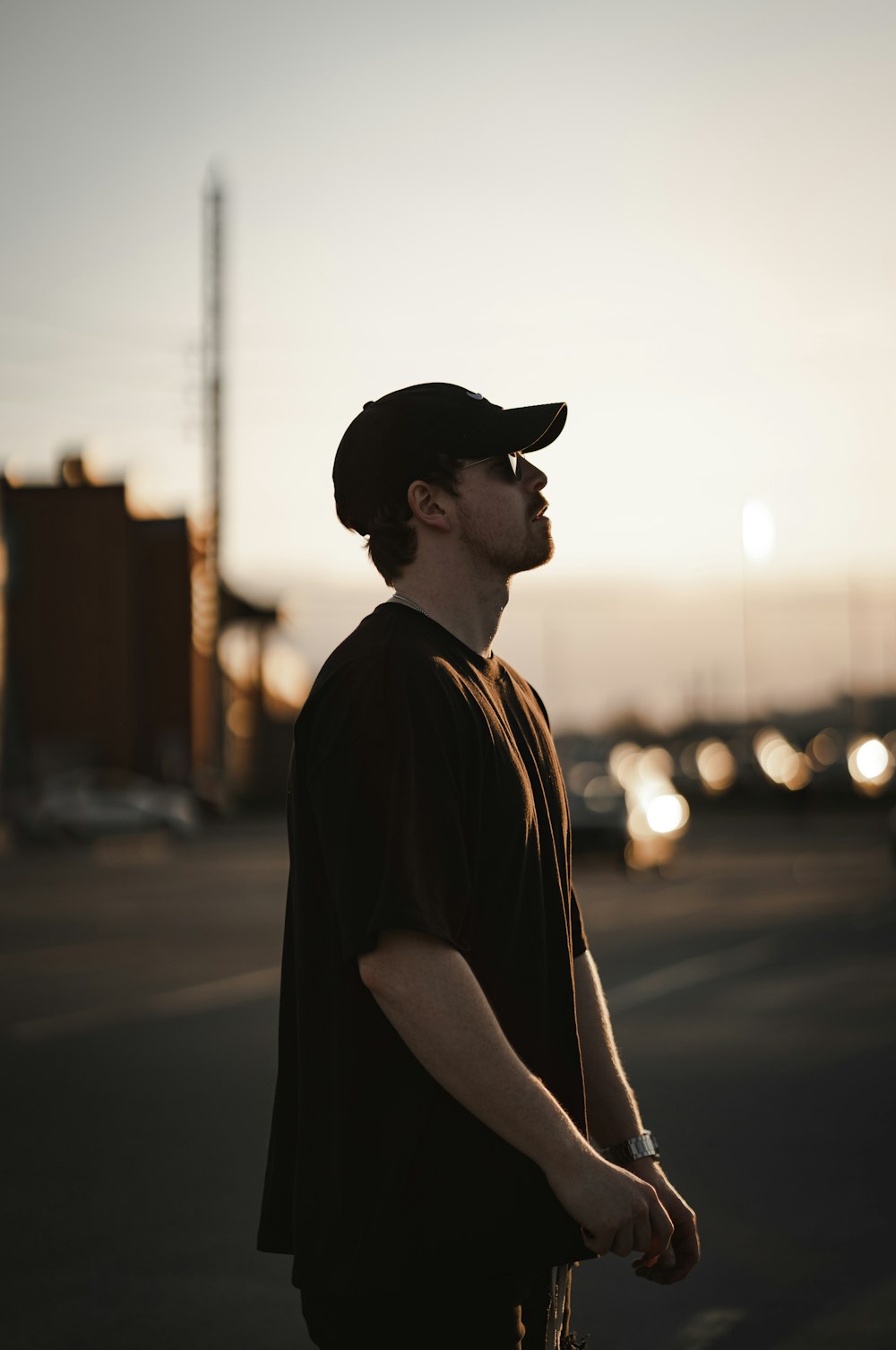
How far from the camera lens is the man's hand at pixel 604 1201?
2242 mm

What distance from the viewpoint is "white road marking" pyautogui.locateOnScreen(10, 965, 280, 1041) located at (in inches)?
395

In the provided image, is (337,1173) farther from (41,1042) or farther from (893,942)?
(893,942)

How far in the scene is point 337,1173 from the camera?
2.32 meters

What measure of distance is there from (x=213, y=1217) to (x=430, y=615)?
418cm

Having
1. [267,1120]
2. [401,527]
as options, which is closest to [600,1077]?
[401,527]

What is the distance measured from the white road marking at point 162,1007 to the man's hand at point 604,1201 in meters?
7.96

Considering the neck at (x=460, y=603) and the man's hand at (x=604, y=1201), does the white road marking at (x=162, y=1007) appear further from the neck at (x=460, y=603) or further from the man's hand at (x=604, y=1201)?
the man's hand at (x=604, y=1201)

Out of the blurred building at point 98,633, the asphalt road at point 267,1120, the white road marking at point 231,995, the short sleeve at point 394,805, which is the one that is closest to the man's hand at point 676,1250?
the short sleeve at point 394,805

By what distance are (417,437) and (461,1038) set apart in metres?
0.93

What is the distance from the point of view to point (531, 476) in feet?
8.70

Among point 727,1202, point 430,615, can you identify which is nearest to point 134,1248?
point 727,1202

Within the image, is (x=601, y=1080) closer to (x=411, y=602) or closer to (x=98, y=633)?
(x=411, y=602)

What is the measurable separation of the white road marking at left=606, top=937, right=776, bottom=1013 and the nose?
832 cm

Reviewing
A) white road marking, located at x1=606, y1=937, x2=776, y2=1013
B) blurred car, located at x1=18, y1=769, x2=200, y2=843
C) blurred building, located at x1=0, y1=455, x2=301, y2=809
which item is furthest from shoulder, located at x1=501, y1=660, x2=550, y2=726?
blurred building, located at x1=0, y1=455, x2=301, y2=809
